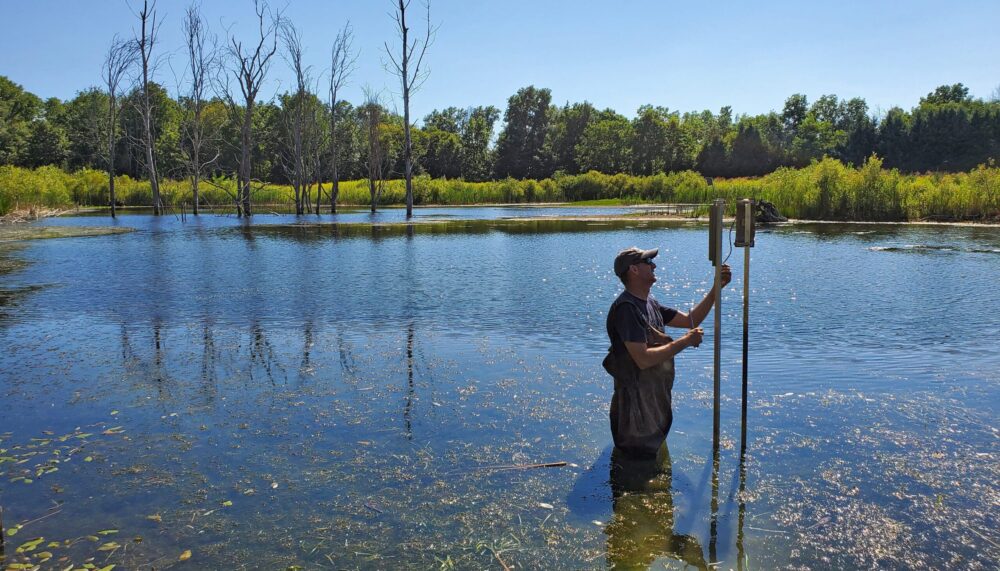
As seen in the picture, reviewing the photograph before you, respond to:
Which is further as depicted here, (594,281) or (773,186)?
(773,186)

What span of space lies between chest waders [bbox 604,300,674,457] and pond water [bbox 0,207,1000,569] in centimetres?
28

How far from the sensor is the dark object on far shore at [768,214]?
121 ft

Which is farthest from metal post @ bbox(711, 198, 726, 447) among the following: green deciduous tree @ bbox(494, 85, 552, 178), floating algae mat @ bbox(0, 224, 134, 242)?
green deciduous tree @ bbox(494, 85, 552, 178)

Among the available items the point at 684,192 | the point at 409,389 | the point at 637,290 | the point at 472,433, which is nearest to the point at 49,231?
the point at 409,389

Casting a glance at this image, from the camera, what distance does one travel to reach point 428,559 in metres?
4.22

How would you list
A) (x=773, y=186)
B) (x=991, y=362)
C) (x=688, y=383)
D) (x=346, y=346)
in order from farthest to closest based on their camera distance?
(x=773, y=186), (x=346, y=346), (x=991, y=362), (x=688, y=383)

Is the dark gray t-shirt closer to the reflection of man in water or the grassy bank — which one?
the reflection of man in water

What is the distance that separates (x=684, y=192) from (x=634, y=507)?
58871 millimetres

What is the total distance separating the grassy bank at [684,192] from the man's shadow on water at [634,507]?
114ft

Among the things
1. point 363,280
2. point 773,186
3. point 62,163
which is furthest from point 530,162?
point 363,280

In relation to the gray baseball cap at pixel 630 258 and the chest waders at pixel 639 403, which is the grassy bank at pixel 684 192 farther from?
the gray baseball cap at pixel 630 258

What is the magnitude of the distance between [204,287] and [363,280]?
3376mm

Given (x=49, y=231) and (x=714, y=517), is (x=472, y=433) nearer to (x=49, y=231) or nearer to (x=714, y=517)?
(x=714, y=517)

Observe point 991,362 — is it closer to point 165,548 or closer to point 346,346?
point 346,346
